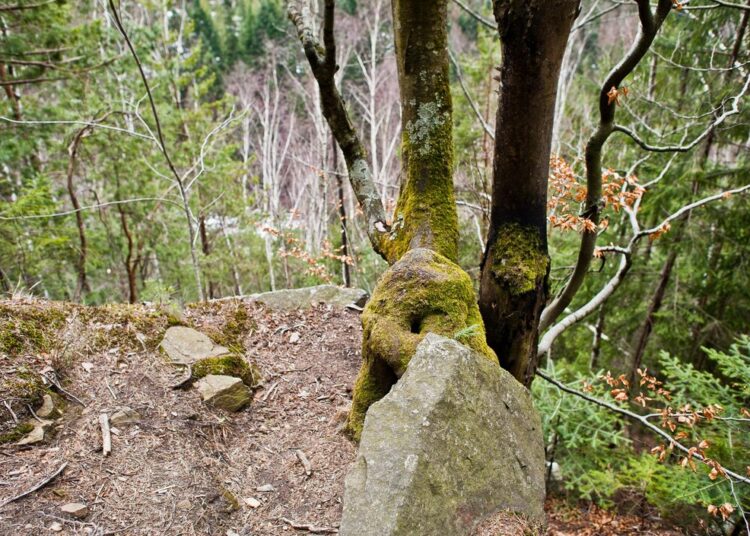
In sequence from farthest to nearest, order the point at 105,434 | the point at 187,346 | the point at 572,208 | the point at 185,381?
the point at 572,208, the point at 187,346, the point at 185,381, the point at 105,434

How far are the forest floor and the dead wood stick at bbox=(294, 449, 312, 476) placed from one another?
0.05ft

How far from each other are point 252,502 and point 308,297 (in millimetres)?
2484

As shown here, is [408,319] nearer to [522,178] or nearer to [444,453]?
[444,453]

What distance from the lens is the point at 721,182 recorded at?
244 inches

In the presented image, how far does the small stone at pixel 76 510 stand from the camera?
1.93m

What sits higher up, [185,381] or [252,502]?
[185,381]

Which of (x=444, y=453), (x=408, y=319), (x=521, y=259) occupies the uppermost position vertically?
(x=521, y=259)

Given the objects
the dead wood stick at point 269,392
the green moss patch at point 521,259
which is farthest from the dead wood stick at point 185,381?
the green moss patch at point 521,259

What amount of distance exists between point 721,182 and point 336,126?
6.27 metres

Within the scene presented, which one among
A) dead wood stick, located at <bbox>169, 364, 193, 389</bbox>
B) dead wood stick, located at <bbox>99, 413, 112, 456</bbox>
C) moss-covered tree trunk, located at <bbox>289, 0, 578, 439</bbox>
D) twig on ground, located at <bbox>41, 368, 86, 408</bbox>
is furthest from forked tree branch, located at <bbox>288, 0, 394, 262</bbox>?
twig on ground, located at <bbox>41, 368, 86, 408</bbox>

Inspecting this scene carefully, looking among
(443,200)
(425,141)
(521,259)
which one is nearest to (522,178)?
(521,259)

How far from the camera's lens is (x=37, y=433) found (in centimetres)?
227

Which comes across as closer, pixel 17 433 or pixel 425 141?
pixel 17 433

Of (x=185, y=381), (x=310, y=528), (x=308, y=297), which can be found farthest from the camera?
(x=308, y=297)
